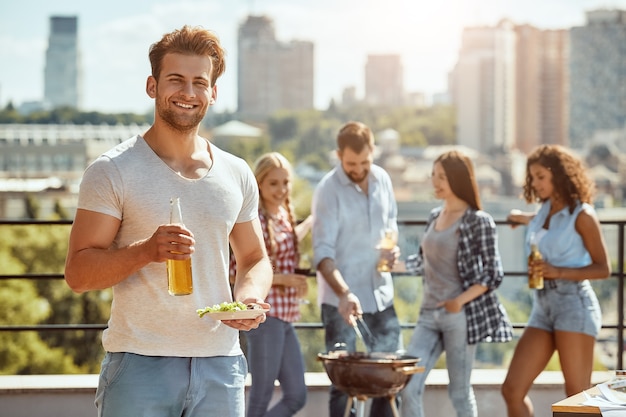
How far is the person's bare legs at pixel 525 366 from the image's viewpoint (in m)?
4.45

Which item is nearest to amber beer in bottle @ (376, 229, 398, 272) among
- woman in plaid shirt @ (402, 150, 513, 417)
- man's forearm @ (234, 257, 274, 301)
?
woman in plaid shirt @ (402, 150, 513, 417)

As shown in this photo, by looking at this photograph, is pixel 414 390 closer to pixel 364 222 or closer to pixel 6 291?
pixel 364 222

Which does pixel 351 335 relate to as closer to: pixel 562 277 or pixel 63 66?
pixel 562 277

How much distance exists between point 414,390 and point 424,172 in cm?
8787

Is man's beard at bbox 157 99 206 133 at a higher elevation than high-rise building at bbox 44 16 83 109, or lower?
lower

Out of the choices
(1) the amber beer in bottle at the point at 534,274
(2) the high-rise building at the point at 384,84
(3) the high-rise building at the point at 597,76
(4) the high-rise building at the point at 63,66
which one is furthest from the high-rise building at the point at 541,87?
(1) the amber beer in bottle at the point at 534,274

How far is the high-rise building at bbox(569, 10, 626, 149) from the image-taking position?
109 meters

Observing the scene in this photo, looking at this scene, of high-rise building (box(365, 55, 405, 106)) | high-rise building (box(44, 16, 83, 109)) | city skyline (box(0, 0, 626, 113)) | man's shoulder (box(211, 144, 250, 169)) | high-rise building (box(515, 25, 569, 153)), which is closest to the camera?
man's shoulder (box(211, 144, 250, 169))

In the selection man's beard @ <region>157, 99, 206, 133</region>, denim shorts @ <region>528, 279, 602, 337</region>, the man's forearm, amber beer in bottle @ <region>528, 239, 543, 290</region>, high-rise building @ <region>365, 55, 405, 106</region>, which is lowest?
denim shorts @ <region>528, 279, 602, 337</region>

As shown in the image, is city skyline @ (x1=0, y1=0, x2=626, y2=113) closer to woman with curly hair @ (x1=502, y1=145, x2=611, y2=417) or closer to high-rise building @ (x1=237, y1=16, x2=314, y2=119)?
high-rise building @ (x1=237, y1=16, x2=314, y2=119)

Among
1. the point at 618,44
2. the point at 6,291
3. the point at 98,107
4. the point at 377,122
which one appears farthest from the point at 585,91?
the point at 6,291

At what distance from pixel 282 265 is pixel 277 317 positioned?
24cm

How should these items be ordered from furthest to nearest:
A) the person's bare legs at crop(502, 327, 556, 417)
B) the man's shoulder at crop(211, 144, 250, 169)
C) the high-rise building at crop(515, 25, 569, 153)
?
the high-rise building at crop(515, 25, 569, 153) → the person's bare legs at crop(502, 327, 556, 417) → the man's shoulder at crop(211, 144, 250, 169)

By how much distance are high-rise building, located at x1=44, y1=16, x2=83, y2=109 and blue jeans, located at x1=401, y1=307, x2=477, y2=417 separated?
4358 inches
